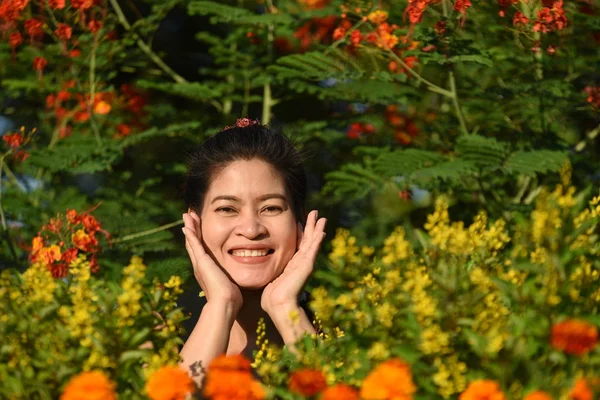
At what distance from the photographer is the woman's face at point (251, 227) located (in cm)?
356

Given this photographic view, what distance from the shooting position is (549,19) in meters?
4.49

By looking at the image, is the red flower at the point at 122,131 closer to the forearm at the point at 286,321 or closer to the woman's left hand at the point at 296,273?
the woman's left hand at the point at 296,273

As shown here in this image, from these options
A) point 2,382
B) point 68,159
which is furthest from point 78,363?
point 68,159

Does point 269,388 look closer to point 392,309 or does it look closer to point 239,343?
point 392,309

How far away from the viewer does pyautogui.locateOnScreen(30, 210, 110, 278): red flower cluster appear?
4.33 m

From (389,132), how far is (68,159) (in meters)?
2.50

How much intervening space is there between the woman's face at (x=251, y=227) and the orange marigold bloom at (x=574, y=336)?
176 centimetres

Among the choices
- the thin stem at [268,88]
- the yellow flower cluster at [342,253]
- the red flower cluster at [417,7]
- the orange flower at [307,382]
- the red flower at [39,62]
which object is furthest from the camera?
the thin stem at [268,88]

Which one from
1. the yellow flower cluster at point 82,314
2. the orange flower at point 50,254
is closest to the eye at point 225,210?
the orange flower at point 50,254

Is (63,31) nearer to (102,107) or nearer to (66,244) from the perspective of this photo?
(102,107)

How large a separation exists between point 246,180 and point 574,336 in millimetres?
1967

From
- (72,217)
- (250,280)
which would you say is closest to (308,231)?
(250,280)

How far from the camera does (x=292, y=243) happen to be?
3.67 metres

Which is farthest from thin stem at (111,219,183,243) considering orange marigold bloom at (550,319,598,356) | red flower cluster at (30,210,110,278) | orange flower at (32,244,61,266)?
orange marigold bloom at (550,319,598,356)
